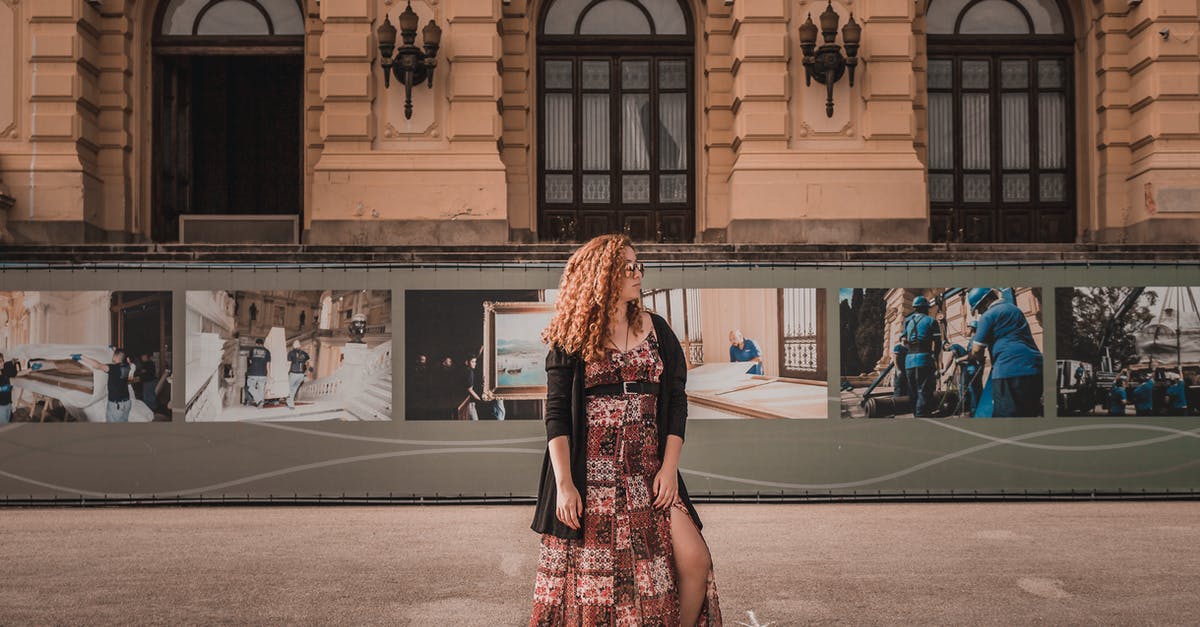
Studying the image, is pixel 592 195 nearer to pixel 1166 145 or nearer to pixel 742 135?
pixel 742 135

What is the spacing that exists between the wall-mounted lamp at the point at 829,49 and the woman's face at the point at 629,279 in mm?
13534

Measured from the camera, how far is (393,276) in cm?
1252

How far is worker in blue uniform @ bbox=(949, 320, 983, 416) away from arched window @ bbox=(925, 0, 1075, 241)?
847 cm

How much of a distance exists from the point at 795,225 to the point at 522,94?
553 centimetres

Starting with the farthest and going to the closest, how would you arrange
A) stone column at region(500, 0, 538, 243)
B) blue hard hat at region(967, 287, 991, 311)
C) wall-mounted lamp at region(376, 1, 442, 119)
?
stone column at region(500, 0, 538, 243), wall-mounted lamp at region(376, 1, 442, 119), blue hard hat at region(967, 287, 991, 311)

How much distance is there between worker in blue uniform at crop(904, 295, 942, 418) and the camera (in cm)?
1249

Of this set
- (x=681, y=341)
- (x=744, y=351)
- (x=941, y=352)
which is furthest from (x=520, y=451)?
(x=941, y=352)

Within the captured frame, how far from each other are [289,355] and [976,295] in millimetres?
7663

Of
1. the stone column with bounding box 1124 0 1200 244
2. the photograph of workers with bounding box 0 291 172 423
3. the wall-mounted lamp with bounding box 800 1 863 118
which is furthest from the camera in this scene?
the stone column with bounding box 1124 0 1200 244

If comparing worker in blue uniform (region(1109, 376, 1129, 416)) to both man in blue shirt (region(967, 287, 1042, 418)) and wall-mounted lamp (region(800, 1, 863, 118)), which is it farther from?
wall-mounted lamp (region(800, 1, 863, 118))

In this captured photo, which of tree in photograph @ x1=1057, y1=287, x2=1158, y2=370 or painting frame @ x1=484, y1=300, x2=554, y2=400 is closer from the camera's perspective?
painting frame @ x1=484, y1=300, x2=554, y2=400

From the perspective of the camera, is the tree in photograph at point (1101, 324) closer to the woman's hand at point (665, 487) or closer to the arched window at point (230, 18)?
the woman's hand at point (665, 487)

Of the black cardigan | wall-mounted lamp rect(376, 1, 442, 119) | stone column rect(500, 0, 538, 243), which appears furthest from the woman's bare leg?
stone column rect(500, 0, 538, 243)

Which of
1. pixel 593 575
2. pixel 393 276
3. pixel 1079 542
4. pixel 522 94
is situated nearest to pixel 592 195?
pixel 522 94
